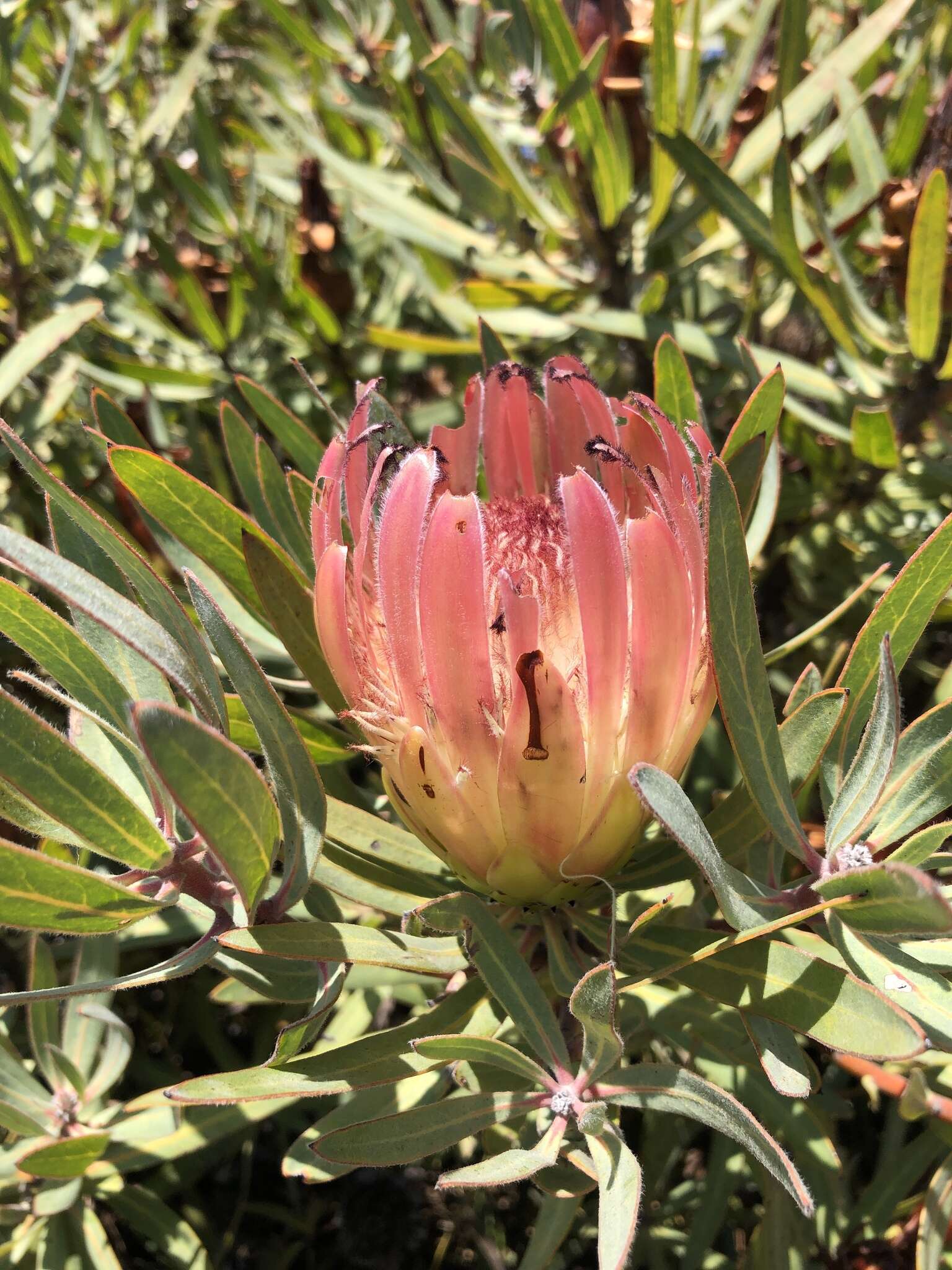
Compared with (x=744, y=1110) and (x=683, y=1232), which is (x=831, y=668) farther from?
(x=683, y=1232)

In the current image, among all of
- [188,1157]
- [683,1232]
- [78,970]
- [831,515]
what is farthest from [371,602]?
[683,1232]

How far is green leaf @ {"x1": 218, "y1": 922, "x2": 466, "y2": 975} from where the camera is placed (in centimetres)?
71

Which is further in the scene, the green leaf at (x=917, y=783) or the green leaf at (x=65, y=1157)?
the green leaf at (x=65, y=1157)

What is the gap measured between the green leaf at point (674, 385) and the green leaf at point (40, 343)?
81cm

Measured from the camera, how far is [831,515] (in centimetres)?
172

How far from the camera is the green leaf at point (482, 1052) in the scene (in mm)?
706

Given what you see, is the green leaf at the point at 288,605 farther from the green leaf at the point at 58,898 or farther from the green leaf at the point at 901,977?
the green leaf at the point at 901,977

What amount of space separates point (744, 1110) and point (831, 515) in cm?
126

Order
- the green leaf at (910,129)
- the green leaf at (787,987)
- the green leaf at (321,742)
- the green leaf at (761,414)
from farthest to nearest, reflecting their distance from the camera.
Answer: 1. the green leaf at (910,129)
2. the green leaf at (321,742)
3. the green leaf at (761,414)
4. the green leaf at (787,987)

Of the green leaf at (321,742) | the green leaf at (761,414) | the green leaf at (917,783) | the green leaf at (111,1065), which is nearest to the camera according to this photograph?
the green leaf at (917,783)

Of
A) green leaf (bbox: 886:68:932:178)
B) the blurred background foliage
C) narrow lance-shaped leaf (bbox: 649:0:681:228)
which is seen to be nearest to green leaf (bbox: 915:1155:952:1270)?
the blurred background foliage

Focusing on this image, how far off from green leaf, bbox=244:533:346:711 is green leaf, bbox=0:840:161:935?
0.29 m

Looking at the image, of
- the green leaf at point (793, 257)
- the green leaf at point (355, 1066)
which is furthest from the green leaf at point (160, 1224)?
Answer: the green leaf at point (793, 257)

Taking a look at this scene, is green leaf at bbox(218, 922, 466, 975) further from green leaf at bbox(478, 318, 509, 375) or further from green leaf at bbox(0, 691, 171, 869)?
green leaf at bbox(478, 318, 509, 375)
